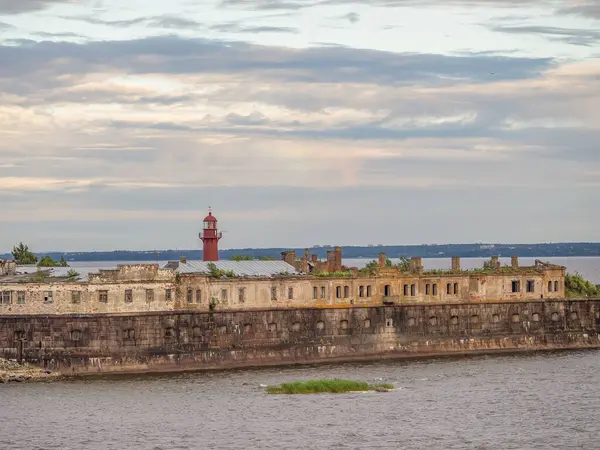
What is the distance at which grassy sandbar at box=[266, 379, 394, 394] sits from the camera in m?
83.8

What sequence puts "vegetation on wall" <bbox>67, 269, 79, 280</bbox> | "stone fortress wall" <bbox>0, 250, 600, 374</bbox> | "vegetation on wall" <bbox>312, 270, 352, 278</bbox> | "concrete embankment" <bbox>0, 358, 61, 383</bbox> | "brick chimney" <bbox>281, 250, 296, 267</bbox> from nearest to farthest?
"concrete embankment" <bbox>0, 358, 61, 383</bbox>
"stone fortress wall" <bbox>0, 250, 600, 374</bbox>
"vegetation on wall" <bbox>67, 269, 79, 280</bbox>
"vegetation on wall" <bbox>312, 270, 352, 278</bbox>
"brick chimney" <bbox>281, 250, 296, 267</bbox>

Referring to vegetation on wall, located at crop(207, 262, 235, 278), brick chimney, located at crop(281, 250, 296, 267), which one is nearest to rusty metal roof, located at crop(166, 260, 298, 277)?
vegetation on wall, located at crop(207, 262, 235, 278)

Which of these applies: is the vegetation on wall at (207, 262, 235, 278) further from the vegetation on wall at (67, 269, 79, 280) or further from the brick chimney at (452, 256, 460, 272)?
the brick chimney at (452, 256, 460, 272)

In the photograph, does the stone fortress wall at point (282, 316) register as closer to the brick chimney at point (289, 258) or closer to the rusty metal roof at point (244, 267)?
the brick chimney at point (289, 258)

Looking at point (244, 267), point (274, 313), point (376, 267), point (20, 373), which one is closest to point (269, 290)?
point (274, 313)

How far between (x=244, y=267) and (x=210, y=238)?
10658mm

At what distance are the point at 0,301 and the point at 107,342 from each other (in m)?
7.91

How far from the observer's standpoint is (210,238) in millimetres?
117062

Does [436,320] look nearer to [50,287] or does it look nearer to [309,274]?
[309,274]

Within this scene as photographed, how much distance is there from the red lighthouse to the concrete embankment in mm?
28481

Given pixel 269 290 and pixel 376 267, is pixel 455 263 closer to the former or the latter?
pixel 376 267

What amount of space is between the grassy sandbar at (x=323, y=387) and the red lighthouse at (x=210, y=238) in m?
33.4

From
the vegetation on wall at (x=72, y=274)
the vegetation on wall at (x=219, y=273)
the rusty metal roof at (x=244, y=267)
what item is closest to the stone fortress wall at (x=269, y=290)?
the vegetation on wall at (x=219, y=273)

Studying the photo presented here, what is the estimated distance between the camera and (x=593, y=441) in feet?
224
